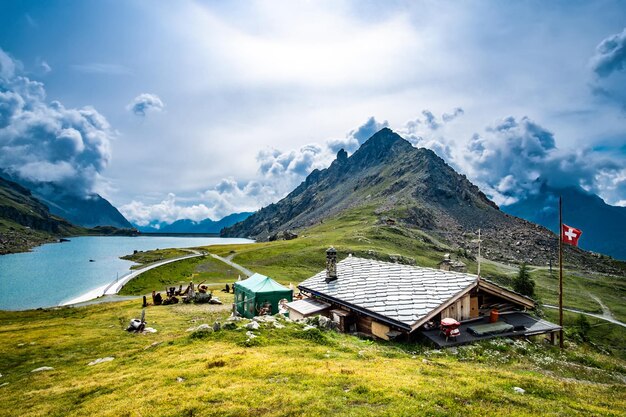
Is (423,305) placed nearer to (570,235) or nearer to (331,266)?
(331,266)

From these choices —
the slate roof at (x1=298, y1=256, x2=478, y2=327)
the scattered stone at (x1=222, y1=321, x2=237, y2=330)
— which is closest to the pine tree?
the slate roof at (x1=298, y1=256, x2=478, y2=327)

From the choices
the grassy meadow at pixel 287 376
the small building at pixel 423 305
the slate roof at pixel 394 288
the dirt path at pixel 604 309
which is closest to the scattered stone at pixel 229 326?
the grassy meadow at pixel 287 376

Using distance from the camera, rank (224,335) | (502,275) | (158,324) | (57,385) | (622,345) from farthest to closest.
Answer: (502,275)
(622,345)
(158,324)
(224,335)
(57,385)

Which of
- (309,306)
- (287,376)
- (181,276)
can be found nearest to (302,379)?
(287,376)

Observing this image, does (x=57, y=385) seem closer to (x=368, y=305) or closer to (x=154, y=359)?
(x=154, y=359)

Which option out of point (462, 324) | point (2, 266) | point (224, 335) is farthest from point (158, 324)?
point (2, 266)

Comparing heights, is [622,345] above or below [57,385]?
below

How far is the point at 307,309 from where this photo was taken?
33.1 metres

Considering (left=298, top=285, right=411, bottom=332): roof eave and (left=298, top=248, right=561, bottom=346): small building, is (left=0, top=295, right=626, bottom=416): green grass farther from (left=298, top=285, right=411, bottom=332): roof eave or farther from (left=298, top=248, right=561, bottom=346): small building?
(left=298, top=248, right=561, bottom=346): small building

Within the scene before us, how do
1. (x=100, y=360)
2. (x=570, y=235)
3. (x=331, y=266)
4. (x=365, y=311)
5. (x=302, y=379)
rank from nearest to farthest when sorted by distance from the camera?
(x=302, y=379) < (x=100, y=360) < (x=365, y=311) < (x=570, y=235) < (x=331, y=266)

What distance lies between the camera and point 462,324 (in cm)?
2677

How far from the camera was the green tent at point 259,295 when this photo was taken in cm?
4131

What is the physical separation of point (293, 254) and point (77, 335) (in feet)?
299

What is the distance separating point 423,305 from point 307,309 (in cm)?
1184
